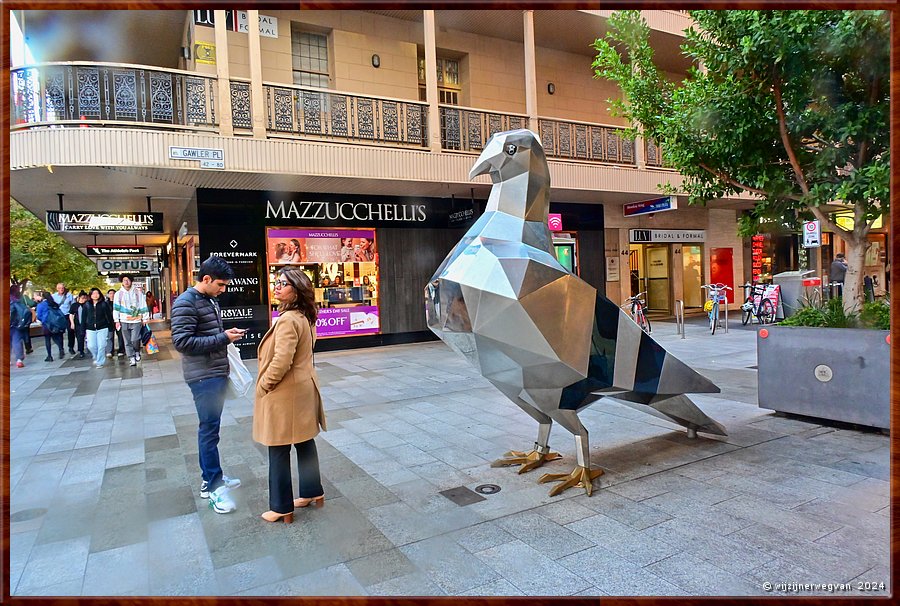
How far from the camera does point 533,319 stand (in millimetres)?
3660

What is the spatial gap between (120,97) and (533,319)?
32.8 feet

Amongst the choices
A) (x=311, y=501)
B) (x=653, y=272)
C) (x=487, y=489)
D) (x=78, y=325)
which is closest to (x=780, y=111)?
(x=487, y=489)

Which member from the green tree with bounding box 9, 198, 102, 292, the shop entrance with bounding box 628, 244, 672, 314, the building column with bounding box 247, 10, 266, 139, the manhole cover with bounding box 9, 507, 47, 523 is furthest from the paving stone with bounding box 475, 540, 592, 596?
the green tree with bounding box 9, 198, 102, 292

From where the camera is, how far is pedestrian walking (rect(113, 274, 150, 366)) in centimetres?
1200

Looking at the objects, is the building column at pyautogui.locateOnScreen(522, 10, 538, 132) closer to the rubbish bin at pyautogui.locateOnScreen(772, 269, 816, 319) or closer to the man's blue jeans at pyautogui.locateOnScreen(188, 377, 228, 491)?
the rubbish bin at pyautogui.locateOnScreen(772, 269, 816, 319)

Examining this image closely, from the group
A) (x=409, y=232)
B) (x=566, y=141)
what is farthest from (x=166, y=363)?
(x=566, y=141)

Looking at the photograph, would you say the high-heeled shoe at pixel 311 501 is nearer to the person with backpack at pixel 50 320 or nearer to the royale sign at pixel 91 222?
the royale sign at pixel 91 222

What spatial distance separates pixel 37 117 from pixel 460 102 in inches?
384

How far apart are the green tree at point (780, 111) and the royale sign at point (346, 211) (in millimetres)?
Result: 8173

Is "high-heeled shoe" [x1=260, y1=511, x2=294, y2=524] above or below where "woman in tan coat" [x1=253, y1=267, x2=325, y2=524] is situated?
below

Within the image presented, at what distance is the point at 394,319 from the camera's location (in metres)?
14.8

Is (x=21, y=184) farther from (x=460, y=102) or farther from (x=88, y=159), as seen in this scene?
(x=460, y=102)

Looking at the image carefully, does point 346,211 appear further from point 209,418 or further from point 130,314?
point 209,418

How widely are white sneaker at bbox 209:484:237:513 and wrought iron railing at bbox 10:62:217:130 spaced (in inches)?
320
